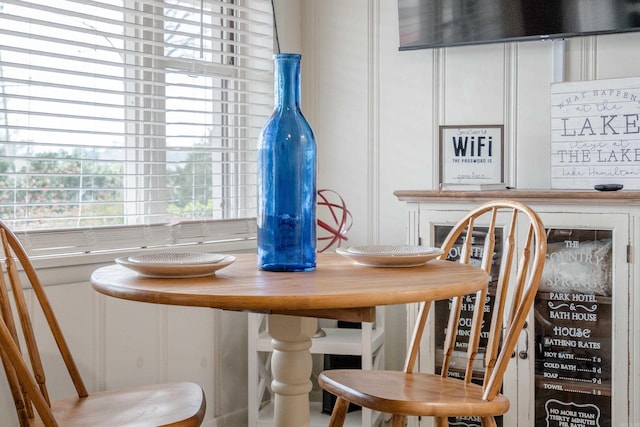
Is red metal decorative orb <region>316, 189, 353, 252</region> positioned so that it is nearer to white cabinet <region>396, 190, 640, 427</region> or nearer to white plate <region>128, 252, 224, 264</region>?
white cabinet <region>396, 190, 640, 427</region>

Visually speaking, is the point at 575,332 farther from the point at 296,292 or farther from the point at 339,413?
the point at 296,292

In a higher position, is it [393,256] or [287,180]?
[287,180]

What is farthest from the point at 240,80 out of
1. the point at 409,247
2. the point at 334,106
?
the point at 409,247

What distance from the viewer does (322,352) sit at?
2.84 meters

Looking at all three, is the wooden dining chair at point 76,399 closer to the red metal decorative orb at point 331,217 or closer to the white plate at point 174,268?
the white plate at point 174,268

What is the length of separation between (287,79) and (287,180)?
23 cm

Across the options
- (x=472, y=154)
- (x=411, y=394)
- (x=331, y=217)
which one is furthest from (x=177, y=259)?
(x=331, y=217)

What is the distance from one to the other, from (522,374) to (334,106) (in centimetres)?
149

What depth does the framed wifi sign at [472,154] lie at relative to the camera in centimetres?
299

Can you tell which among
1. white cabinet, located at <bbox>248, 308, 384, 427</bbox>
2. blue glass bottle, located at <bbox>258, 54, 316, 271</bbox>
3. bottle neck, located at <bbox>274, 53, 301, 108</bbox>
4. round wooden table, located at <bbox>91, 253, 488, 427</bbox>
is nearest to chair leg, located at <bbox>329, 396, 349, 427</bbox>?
round wooden table, located at <bbox>91, 253, 488, 427</bbox>

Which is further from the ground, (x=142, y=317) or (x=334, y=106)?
(x=334, y=106)

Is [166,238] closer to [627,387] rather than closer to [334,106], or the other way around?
[334,106]

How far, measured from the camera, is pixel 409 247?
6.29 ft

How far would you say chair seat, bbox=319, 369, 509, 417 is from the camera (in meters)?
1.81
